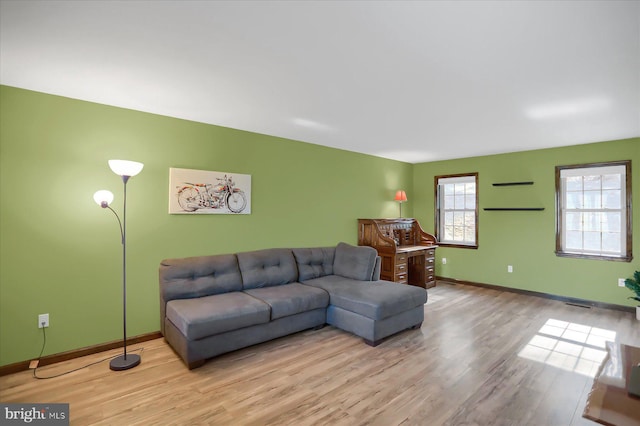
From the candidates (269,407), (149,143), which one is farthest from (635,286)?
(149,143)

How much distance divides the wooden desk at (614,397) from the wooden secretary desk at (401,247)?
9.94 feet

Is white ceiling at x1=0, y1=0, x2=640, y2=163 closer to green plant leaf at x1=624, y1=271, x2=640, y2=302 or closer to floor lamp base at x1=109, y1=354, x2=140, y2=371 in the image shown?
green plant leaf at x1=624, y1=271, x2=640, y2=302

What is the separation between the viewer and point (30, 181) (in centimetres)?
262

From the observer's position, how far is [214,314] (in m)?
2.69

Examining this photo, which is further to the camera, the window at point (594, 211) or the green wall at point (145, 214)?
the window at point (594, 211)

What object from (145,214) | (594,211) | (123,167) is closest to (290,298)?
(145,214)

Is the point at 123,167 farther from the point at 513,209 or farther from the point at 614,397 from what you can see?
the point at 513,209

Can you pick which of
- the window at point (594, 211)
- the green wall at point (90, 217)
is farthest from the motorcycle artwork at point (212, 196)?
the window at point (594, 211)

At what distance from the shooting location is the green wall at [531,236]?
4336 millimetres

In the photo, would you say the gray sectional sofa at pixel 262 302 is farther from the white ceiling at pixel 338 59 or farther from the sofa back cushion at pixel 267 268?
the white ceiling at pixel 338 59

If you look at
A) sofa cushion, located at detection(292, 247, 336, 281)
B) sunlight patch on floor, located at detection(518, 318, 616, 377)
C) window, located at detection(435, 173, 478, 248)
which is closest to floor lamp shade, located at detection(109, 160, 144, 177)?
sofa cushion, located at detection(292, 247, 336, 281)

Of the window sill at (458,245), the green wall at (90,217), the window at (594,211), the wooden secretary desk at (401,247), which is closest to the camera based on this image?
the green wall at (90,217)

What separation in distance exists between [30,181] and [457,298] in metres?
5.41

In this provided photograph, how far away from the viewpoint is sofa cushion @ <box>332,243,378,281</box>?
400cm
